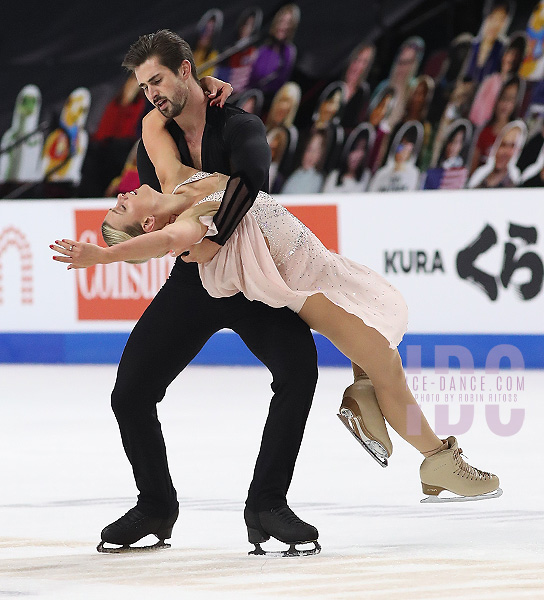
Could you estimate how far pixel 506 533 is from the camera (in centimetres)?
349

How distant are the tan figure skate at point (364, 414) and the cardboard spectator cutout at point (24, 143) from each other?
7.95 metres

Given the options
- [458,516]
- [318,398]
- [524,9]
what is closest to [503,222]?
[318,398]

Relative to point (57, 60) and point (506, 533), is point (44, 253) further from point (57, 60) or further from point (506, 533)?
point (506, 533)

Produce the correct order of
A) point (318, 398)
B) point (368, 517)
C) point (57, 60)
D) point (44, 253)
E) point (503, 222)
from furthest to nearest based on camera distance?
1. point (57, 60)
2. point (44, 253)
3. point (503, 222)
4. point (318, 398)
5. point (368, 517)

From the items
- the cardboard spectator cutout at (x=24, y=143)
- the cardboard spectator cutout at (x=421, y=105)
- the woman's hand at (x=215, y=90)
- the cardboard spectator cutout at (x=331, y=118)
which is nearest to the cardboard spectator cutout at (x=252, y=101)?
the cardboard spectator cutout at (x=331, y=118)

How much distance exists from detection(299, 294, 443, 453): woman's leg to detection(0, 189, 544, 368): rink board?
418 cm

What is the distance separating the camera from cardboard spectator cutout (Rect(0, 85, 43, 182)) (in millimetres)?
11188

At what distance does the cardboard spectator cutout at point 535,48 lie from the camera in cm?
948

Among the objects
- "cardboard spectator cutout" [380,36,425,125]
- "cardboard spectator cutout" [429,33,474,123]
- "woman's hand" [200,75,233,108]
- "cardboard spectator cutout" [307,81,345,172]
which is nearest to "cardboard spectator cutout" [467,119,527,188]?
"cardboard spectator cutout" [429,33,474,123]

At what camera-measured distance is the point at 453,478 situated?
3.57 metres

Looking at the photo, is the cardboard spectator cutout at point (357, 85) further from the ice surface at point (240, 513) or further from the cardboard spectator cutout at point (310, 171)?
the ice surface at point (240, 513)

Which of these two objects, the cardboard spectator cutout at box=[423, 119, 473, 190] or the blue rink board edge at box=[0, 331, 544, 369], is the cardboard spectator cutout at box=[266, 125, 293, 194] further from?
the blue rink board edge at box=[0, 331, 544, 369]

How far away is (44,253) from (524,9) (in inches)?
161

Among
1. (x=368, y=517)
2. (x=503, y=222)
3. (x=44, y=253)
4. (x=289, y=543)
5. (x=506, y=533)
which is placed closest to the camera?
(x=289, y=543)
